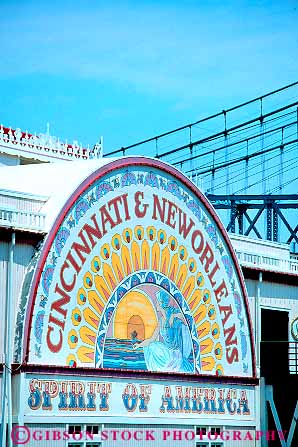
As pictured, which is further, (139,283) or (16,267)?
(139,283)

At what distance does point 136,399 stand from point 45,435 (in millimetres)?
3716

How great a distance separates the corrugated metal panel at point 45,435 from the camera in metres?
32.2

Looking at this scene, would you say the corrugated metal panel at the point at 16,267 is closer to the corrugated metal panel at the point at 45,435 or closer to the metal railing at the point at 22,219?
the metal railing at the point at 22,219

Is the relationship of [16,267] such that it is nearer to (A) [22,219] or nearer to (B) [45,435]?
(A) [22,219]

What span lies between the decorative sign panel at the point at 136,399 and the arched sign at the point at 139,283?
21.3 inches

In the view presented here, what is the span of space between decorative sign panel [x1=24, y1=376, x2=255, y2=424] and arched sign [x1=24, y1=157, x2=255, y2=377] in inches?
21.3

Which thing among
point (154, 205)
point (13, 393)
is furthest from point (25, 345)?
point (154, 205)

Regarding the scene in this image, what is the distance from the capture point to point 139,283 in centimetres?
3638

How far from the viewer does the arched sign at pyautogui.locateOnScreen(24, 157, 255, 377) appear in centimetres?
3347

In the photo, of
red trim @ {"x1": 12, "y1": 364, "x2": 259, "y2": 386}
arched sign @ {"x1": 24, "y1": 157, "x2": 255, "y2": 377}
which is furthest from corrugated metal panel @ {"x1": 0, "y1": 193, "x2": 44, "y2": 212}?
red trim @ {"x1": 12, "y1": 364, "x2": 259, "y2": 386}

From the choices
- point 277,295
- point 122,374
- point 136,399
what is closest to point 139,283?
point 122,374

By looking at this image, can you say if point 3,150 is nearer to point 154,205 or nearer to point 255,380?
point 154,205

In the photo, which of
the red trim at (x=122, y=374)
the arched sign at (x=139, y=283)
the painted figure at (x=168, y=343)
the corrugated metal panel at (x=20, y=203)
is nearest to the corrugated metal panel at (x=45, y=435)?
the red trim at (x=122, y=374)

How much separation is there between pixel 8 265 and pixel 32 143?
1301 cm
